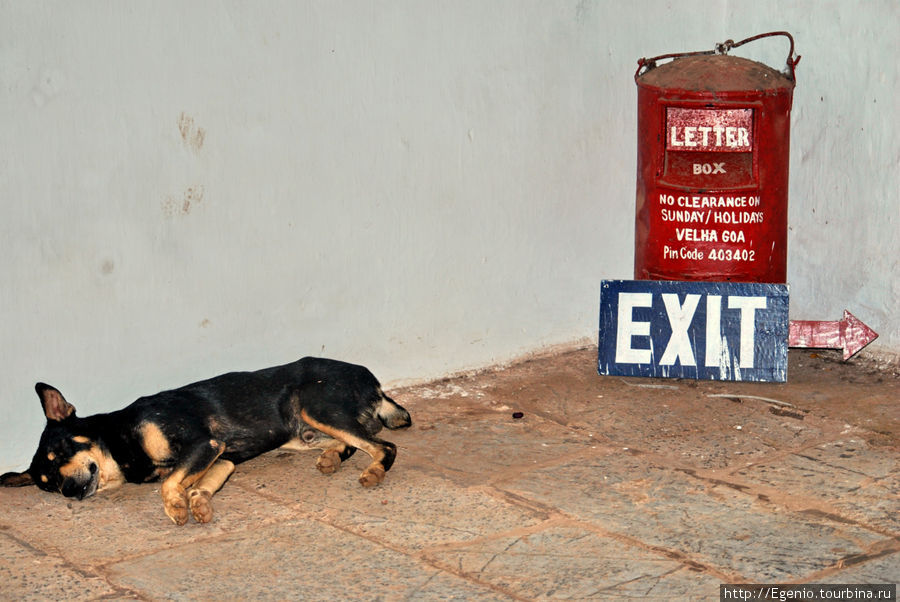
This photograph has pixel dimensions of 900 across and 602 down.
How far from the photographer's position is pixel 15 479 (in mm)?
4801

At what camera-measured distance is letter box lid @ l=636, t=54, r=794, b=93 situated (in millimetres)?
5938

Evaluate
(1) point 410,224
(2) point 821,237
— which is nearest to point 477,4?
(1) point 410,224

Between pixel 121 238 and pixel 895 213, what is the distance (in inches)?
152

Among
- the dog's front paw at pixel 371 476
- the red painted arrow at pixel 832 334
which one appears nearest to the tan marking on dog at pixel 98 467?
the dog's front paw at pixel 371 476

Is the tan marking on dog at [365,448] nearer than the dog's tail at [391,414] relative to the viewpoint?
Yes

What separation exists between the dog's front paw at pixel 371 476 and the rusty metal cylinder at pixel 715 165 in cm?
212

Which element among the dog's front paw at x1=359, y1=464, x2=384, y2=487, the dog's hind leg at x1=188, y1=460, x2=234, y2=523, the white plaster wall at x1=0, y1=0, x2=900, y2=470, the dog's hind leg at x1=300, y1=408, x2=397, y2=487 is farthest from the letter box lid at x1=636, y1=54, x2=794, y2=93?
the dog's hind leg at x1=188, y1=460, x2=234, y2=523

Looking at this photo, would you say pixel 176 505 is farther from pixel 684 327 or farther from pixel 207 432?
pixel 684 327

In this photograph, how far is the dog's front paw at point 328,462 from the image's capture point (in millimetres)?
4973

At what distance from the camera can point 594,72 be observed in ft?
21.4

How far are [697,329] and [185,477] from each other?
271 centimetres

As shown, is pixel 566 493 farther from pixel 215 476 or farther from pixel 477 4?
pixel 477 4

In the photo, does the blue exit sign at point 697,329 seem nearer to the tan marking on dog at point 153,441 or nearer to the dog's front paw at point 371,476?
the dog's front paw at point 371,476

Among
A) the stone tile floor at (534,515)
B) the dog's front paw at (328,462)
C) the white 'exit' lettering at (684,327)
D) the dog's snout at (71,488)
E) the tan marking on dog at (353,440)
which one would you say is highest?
the white 'exit' lettering at (684,327)
